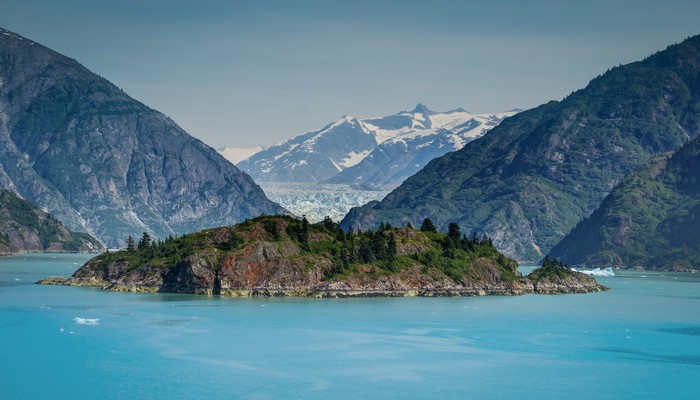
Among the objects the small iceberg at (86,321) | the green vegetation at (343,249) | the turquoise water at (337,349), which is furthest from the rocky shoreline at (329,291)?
the small iceberg at (86,321)

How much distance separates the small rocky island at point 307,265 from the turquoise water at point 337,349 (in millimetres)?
6245

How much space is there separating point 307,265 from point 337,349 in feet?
201

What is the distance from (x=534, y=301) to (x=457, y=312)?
93.9 feet

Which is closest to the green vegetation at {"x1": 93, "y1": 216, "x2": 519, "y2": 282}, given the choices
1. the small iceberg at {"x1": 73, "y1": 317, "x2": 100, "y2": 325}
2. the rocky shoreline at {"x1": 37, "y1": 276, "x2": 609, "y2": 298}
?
the rocky shoreline at {"x1": 37, "y1": 276, "x2": 609, "y2": 298}

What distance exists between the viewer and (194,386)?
9156 cm

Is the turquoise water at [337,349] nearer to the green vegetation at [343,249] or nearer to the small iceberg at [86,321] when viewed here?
the small iceberg at [86,321]

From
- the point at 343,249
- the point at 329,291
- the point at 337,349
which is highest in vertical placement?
the point at 343,249

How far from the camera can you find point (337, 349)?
115312mm

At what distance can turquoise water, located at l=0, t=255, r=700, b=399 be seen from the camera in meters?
92.2

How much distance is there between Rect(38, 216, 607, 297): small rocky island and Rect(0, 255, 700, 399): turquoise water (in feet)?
20.5

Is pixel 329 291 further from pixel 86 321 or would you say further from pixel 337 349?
pixel 337 349

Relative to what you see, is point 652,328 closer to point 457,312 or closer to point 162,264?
point 457,312

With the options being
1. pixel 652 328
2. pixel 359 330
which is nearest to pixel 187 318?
pixel 359 330

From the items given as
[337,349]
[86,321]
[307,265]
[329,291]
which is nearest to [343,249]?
[307,265]
